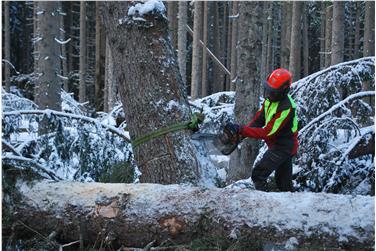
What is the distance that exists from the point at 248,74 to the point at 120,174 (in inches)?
73.8

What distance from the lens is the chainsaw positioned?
3.97 metres

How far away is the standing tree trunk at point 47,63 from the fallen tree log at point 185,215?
4827mm

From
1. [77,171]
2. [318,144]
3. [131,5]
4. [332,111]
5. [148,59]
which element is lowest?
[77,171]

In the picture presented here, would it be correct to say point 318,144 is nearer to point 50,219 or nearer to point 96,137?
point 96,137

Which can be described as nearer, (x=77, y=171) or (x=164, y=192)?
(x=164, y=192)

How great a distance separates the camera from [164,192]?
3367mm

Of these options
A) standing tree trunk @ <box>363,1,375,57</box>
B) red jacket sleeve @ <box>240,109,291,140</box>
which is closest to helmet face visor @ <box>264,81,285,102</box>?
red jacket sleeve @ <box>240,109,291,140</box>

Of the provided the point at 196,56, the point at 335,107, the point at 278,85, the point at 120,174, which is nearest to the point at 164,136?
the point at 278,85

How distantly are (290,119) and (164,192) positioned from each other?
1.52 metres

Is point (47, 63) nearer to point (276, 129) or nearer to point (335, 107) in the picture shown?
point (335, 107)

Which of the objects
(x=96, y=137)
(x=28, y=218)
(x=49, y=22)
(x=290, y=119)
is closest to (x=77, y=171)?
(x=96, y=137)

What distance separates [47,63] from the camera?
27.1ft

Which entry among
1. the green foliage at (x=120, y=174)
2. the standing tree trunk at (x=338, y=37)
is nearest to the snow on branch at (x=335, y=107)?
the green foliage at (x=120, y=174)

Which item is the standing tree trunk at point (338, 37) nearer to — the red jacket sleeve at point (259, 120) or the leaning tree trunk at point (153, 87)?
the red jacket sleeve at point (259, 120)
